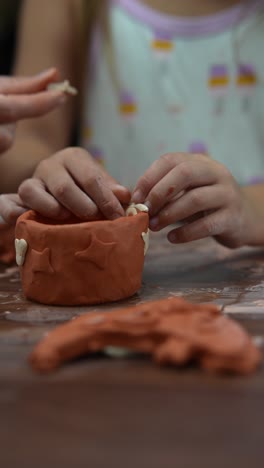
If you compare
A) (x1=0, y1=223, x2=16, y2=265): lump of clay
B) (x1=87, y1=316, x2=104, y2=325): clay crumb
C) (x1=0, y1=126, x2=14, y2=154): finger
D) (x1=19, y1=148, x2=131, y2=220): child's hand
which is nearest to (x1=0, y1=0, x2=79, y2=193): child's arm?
(x1=0, y1=126, x2=14, y2=154): finger

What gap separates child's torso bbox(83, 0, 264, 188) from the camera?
4.82 ft

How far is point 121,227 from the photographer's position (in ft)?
2.66

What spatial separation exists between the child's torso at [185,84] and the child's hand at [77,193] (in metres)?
0.65

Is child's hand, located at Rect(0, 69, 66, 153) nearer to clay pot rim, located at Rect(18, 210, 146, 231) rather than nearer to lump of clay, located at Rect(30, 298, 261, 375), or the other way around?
clay pot rim, located at Rect(18, 210, 146, 231)

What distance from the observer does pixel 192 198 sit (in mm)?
906

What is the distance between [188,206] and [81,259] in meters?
0.19

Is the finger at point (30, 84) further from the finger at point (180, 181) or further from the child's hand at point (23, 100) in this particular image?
the finger at point (180, 181)

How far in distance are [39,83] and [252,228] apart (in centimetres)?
44

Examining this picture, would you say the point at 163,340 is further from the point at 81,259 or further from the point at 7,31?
the point at 7,31

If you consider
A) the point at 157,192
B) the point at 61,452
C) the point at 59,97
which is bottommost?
the point at 61,452

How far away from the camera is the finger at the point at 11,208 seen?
3.01 ft

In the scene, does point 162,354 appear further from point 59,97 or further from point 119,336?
point 59,97

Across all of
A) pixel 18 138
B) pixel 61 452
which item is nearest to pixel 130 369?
pixel 61 452

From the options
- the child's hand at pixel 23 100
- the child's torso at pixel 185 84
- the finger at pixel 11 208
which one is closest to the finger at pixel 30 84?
the child's hand at pixel 23 100
